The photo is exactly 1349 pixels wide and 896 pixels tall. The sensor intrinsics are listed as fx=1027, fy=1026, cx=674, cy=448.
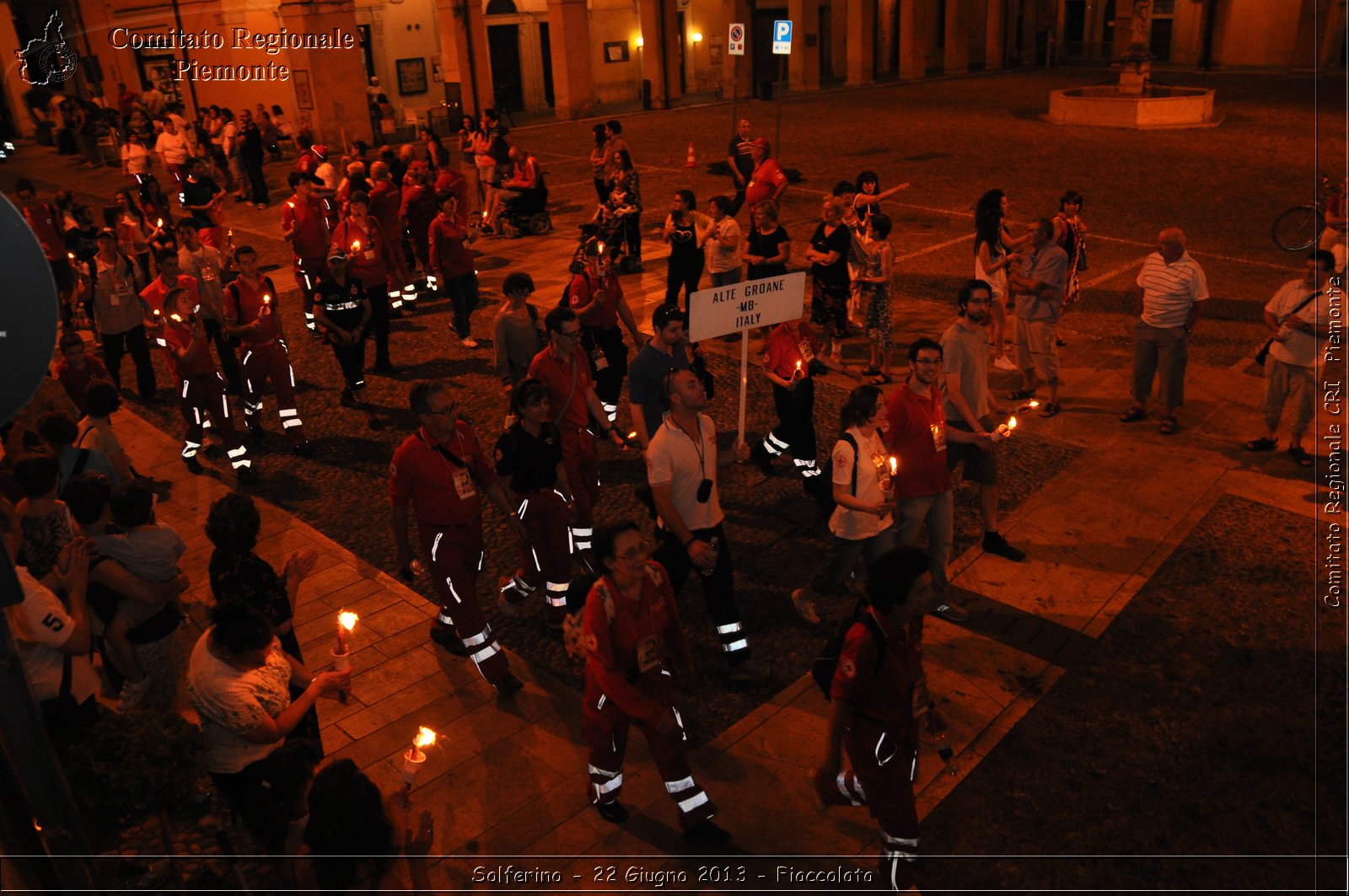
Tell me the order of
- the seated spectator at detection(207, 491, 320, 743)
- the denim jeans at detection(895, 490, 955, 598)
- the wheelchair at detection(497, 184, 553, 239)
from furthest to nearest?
the wheelchair at detection(497, 184, 553, 239)
the denim jeans at detection(895, 490, 955, 598)
the seated spectator at detection(207, 491, 320, 743)

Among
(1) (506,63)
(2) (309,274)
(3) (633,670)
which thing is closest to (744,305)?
(3) (633,670)

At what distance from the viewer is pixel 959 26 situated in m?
44.9

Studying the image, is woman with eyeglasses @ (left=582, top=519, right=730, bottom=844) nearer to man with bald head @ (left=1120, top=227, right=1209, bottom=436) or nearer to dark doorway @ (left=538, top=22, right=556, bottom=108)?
man with bald head @ (left=1120, top=227, right=1209, bottom=436)

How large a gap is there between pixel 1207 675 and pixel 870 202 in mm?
7021

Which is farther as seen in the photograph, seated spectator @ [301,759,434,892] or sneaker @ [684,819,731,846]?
sneaker @ [684,819,731,846]

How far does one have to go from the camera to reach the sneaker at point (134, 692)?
18.5 ft

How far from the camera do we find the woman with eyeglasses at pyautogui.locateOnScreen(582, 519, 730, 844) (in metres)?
4.82

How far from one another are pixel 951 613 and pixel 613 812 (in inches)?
116

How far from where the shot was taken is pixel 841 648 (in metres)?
4.64

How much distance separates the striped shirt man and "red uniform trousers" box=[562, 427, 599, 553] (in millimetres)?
5411

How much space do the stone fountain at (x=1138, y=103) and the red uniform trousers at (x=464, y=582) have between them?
27.5 meters

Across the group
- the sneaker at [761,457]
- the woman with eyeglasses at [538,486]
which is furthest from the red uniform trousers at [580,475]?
the sneaker at [761,457]

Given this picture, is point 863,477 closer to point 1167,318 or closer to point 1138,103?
point 1167,318

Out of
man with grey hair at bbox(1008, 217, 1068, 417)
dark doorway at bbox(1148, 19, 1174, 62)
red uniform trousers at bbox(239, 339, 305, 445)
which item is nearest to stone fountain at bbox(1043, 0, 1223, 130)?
dark doorway at bbox(1148, 19, 1174, 62)
